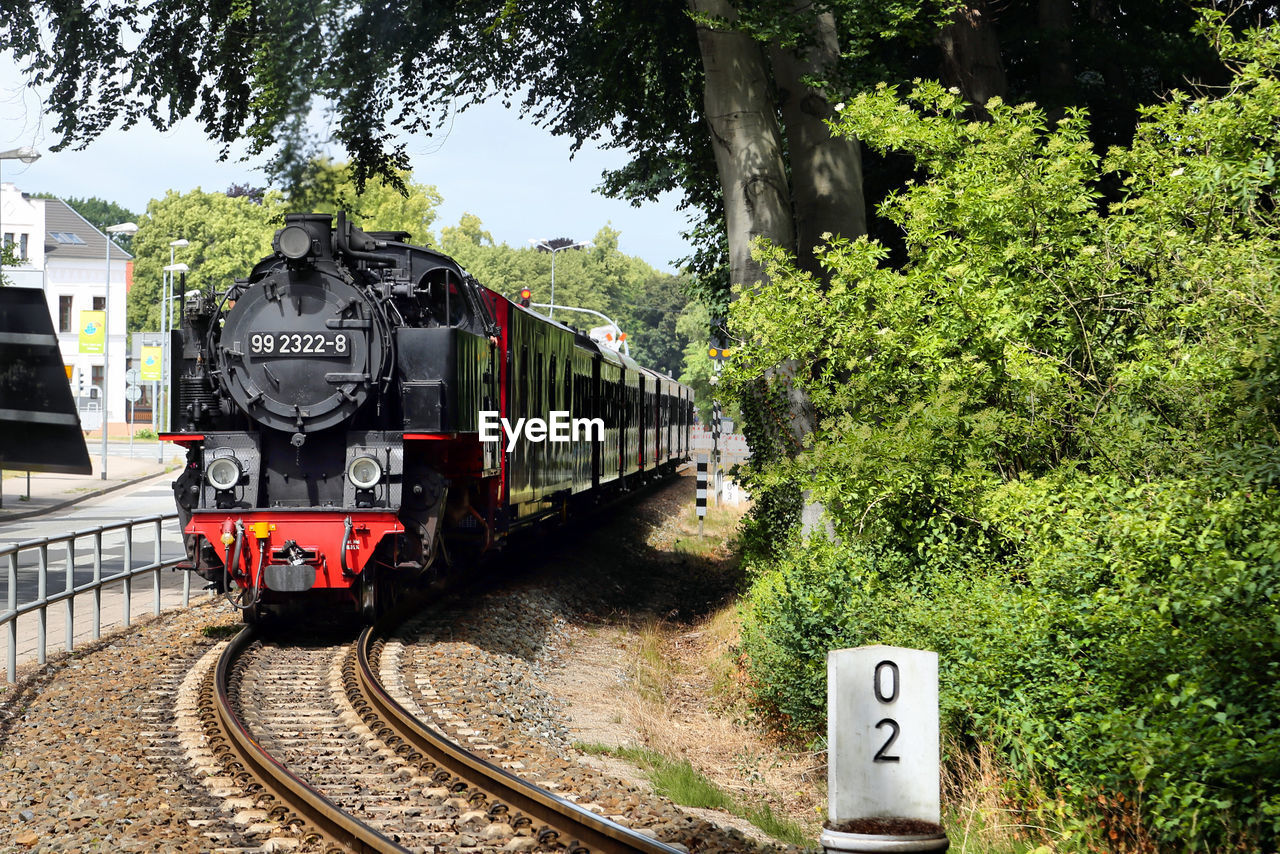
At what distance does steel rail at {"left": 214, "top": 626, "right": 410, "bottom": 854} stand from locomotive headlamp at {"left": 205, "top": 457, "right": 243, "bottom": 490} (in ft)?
9.16

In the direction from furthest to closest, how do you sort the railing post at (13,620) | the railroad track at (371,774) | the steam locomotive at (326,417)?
the steam locomotive at (326,417)
the railing post at (13,620)
the railroad track at (371,774)

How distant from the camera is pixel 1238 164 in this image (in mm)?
8312

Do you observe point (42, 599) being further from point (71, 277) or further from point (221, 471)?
point (71, 277)

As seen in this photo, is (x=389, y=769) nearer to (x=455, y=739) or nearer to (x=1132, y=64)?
(x=455, y=739)

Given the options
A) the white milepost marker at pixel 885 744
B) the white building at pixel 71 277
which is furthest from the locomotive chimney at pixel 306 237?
the white building at pixel 71 277

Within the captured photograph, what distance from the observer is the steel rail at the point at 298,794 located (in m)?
5.98

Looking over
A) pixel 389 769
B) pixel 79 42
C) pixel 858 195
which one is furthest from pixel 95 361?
pixel 389 769

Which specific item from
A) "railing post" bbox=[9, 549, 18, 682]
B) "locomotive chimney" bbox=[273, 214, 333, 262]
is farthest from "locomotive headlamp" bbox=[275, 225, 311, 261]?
"railing post" bbox=[9, 549, 18, 682]

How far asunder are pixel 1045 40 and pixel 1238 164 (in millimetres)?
7218

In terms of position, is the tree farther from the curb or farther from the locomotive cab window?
the locomotive cab window

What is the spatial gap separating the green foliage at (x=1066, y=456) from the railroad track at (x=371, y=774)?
8.84 feet

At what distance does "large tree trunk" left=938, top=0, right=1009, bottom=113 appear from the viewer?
44.4ft

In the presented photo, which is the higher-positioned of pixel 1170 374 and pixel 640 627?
pixel 1170 374

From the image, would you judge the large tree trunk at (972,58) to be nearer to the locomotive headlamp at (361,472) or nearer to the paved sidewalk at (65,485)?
the locomotive headlamp at (361,472)
